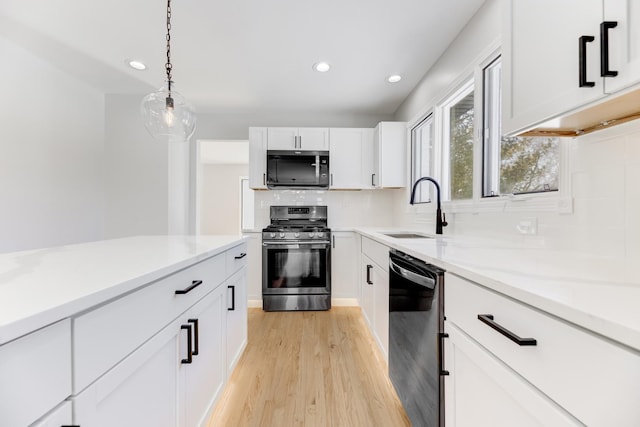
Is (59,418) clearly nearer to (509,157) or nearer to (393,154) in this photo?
(509,157)

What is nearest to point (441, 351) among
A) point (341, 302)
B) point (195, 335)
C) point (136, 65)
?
point (195, 335)

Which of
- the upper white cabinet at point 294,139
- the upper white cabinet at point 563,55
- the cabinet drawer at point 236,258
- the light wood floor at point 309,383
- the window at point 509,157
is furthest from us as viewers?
the upper white cabinet at point 294,139

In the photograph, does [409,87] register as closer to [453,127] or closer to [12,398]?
[453,127]

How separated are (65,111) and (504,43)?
3.76 m

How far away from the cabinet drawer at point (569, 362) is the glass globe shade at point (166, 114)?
2.04 m

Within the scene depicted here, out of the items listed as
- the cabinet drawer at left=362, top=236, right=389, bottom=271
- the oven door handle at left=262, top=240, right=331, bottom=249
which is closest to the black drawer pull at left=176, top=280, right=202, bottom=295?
the cabinet drawer at left=362, top=236, right=389, bottom=271

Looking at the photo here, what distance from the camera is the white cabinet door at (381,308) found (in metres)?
1.84

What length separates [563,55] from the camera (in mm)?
869

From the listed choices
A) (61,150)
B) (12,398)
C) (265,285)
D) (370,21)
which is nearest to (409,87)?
(370,21)

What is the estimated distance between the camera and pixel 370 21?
6.51 ft

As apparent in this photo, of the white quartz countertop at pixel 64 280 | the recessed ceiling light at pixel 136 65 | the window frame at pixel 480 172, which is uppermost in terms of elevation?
the recessed ceiling light at pixel 136 65

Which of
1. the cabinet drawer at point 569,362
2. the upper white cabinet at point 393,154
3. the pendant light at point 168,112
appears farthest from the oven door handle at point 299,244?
the cabinet drawer at point 569,362

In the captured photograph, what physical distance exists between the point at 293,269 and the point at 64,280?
258 centimetres

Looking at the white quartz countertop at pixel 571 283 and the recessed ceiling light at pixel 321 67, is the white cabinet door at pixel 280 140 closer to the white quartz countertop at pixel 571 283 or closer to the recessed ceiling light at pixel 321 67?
the recessed ceiling light at pixel 321 67
